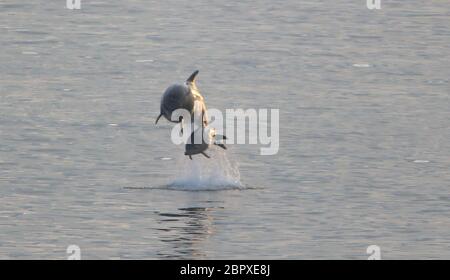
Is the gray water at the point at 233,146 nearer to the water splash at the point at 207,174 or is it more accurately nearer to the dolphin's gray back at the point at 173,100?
the water splash at the point at 207,174

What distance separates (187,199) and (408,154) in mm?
8861

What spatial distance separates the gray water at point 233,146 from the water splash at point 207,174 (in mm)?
291

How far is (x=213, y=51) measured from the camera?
2601 inches

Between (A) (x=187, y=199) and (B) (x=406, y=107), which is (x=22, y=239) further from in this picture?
(B) (x=406, y=107)

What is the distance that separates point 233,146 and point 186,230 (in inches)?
455

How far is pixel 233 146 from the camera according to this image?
1772 inches

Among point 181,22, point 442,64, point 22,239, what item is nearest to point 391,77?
point 442,64

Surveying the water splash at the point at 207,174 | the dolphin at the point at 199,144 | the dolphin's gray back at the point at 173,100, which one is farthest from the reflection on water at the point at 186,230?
the water splash at the point at 207,174

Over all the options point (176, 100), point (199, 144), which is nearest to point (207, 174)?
point (199, 144)

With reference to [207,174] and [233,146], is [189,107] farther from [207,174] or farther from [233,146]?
[233,146]

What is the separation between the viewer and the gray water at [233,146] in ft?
111

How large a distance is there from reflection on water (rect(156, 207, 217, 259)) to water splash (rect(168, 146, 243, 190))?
2.87 meters

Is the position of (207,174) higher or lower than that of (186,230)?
lower

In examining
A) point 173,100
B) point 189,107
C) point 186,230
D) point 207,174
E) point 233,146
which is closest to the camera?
point 186,230
